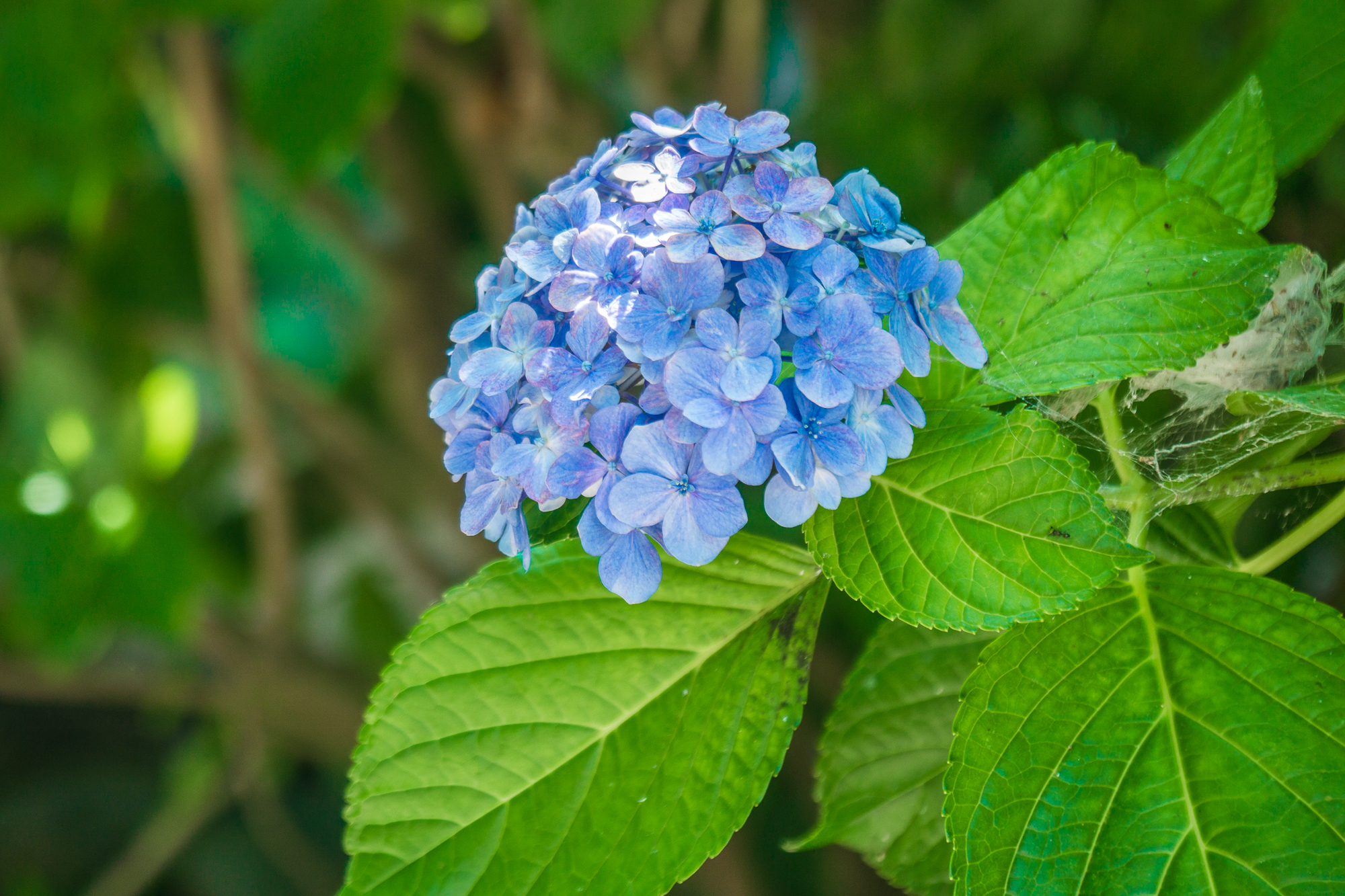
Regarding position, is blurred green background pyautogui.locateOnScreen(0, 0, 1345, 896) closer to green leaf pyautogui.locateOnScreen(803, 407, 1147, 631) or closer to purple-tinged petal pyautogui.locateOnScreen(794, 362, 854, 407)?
green leaf pyautogui.locateOnScreen(803, 407, 1147, 631)

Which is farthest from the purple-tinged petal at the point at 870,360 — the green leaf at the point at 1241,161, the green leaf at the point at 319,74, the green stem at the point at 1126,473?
the green leaf at the point at 319,74

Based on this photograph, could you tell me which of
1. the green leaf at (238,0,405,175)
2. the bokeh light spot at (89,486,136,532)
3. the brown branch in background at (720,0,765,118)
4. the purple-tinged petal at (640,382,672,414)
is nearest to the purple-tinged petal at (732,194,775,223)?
the purple-tinged petal at (640,382,672,414)

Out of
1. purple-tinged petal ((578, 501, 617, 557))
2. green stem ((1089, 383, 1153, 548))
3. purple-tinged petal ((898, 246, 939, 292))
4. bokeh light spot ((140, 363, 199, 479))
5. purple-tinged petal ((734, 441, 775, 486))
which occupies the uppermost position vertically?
bokeh light spot ((140, 363, 199, 479))

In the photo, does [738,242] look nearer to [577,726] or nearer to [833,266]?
[833,266]

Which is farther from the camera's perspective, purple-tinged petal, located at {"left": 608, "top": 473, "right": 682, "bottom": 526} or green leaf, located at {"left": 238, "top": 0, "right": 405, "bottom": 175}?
green leaf, located at {"left": 238, "top": 0, "right": 405, "bottom": 175}

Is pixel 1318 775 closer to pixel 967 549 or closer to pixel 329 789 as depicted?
pixel 967 549
